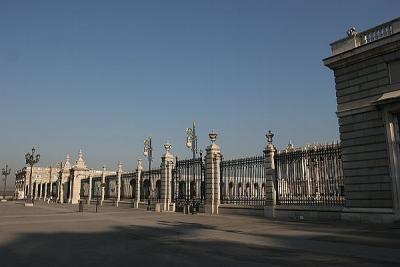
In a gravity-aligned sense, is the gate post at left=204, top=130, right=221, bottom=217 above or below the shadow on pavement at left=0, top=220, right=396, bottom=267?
above

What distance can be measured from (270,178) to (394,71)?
846 centimetres

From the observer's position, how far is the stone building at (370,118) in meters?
17.0

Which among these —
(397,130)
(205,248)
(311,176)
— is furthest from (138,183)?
(205,248)

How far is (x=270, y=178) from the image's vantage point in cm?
2206

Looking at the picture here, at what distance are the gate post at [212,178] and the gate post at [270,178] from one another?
4553 mm

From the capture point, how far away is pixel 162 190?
31641 millimetres

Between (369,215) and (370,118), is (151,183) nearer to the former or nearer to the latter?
(369,215)

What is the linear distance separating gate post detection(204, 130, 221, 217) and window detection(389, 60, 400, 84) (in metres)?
12.2

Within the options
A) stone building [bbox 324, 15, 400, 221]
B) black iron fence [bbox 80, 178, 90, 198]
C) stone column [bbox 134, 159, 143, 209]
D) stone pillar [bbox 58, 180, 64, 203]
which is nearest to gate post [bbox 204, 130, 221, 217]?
stone building [bbox 324, 15, 400, 221]

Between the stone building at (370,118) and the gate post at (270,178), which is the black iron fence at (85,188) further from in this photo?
the stone building at (370,118)

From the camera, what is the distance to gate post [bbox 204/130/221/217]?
85.4 feet

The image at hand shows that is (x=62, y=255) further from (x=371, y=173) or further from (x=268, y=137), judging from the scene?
(x=268, y=137)

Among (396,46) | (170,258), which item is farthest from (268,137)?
(170,258)

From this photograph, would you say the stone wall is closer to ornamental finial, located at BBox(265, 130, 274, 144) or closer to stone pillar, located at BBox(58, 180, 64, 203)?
ornamental finial, located at BBox(265, 130, 274, 144)
